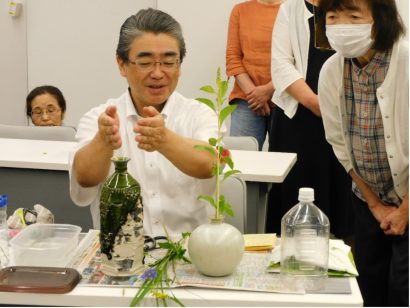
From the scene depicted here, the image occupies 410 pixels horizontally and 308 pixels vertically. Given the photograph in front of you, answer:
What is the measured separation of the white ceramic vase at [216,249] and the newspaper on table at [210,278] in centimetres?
3

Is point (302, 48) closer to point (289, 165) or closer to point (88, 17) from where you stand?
point (289, 165)

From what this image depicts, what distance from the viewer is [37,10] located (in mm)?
5133

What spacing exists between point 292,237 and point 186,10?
3.39m

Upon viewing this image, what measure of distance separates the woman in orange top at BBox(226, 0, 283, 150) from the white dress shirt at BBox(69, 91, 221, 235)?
170 centimetres

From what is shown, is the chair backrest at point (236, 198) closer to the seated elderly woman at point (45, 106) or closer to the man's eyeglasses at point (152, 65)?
the man's eyeglasses at point (152, 65)

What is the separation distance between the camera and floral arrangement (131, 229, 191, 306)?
4.45 ft

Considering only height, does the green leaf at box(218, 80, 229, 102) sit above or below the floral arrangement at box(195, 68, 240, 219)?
above

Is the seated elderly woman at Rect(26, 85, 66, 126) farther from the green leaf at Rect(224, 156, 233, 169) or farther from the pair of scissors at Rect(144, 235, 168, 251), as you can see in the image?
the green leaf at Rect(224, 156, 233, 169)

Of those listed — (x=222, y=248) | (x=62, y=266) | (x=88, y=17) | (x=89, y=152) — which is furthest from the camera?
(x=88, y=17)

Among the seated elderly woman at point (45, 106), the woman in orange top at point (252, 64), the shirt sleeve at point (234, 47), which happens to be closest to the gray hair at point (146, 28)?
the woman in orange top at point (252, 64)

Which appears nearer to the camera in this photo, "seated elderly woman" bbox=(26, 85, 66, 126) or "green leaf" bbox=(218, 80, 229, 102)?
"green leaf" bbox=(218, 80, 229, 102)

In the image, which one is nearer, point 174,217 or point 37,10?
point 174,217

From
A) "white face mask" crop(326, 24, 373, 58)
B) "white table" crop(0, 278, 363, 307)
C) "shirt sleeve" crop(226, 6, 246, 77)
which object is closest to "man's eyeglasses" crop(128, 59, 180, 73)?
"white face mask" crop(326, 24, 373, 58)

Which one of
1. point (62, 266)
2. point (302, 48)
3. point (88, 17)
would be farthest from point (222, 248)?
point (88, 17)
